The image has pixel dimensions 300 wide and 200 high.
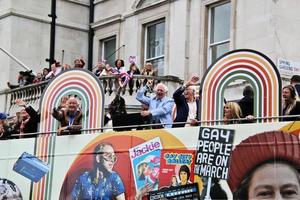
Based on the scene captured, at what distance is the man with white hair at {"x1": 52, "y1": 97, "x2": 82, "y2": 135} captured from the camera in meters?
9.19

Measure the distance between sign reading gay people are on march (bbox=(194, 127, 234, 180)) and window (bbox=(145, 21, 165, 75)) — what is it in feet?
35.1

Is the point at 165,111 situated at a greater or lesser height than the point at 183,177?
greater

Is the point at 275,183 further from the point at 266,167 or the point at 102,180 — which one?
→ the point at 102,180

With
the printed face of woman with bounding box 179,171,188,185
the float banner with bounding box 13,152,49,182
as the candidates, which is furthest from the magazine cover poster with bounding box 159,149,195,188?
the float banner with bounding box 13,152,49,182

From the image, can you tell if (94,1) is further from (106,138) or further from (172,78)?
(106,138)

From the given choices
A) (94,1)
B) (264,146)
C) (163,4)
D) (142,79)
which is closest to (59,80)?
(264,146)

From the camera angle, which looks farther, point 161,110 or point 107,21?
point 107,21

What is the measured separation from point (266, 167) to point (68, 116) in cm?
357

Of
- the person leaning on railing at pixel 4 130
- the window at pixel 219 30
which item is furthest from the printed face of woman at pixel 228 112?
the window at pixel 219 30

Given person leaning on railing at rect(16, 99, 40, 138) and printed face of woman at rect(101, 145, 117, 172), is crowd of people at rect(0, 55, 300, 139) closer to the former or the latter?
person leaning on railing at rect(16, 99, 40, 138)

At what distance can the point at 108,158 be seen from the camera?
27.5ft

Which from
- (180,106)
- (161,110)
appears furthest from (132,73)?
(180,106)

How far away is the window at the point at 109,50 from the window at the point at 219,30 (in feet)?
15.8

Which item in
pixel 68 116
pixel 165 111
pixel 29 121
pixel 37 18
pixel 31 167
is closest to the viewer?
pixel 165 111
